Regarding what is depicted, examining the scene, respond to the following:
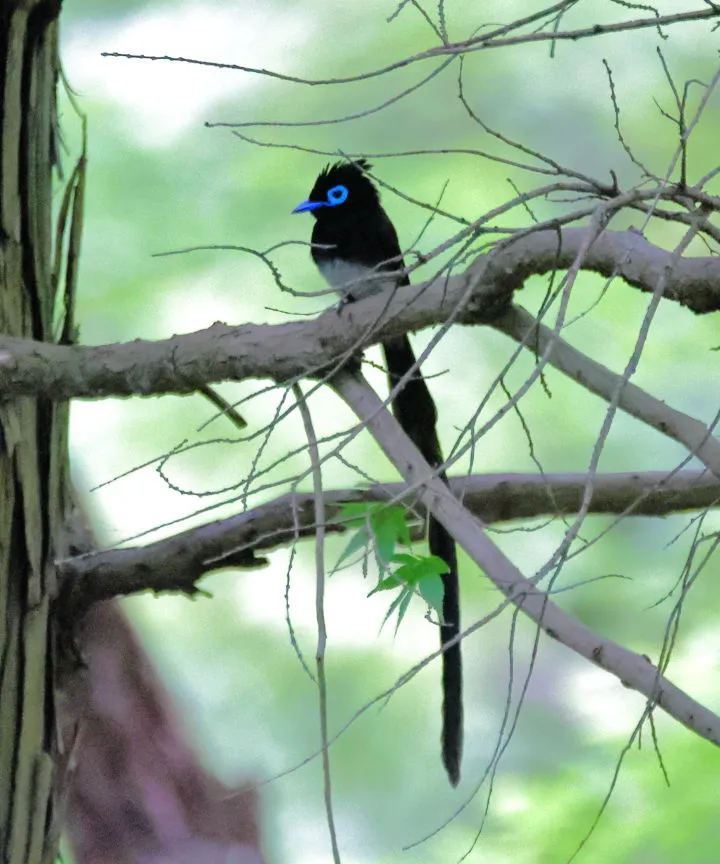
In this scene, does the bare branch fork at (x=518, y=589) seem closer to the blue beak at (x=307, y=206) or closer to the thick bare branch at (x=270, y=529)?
the thick bare branch at (x=270, y=529)

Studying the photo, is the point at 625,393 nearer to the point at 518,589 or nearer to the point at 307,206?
the point at 518,589

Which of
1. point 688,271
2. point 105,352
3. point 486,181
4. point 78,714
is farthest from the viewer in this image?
point 486,181

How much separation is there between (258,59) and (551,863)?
4.00ft

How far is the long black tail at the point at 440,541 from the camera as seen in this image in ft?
4.03

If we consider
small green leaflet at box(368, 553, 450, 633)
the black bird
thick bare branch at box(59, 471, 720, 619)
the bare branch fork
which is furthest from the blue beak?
small green leaflet at box(368, 553, 450, 633)

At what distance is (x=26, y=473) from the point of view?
1.39 metres

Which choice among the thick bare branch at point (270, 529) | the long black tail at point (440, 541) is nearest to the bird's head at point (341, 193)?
the long black tail at point (440, 541)

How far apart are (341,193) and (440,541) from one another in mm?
569

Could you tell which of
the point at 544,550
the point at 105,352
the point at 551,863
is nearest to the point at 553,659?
the point at 544,550

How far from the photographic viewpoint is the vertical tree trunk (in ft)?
4.52

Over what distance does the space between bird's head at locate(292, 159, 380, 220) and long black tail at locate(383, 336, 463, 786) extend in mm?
326

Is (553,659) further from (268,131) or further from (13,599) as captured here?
(268,131)

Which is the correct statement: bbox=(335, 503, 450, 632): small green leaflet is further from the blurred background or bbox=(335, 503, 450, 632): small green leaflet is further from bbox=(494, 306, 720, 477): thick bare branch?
the blurred background

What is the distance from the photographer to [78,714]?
1.54 m
